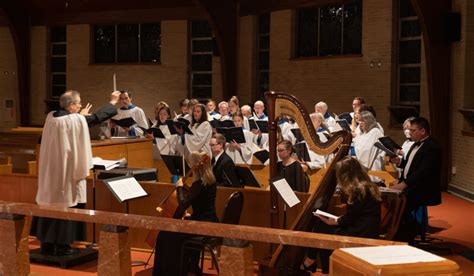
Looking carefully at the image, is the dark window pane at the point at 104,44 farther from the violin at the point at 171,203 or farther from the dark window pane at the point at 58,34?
the violin at the point at 171,203

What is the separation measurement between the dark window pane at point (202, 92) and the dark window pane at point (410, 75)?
6085mm

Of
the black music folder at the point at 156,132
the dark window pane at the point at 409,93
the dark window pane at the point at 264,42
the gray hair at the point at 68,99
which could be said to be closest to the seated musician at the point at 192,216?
the gray hair at the point at 68,99

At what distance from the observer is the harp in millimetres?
5961

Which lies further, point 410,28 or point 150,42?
point 150,42

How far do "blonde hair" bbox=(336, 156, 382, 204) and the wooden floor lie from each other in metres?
1.99

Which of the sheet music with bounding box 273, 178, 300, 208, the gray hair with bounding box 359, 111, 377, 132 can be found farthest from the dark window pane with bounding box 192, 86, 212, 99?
the sheet music with bounding box 273, 178, 300, 208

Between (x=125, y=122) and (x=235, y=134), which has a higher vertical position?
(x=125, y=122)

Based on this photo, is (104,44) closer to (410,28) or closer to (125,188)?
(410,28)

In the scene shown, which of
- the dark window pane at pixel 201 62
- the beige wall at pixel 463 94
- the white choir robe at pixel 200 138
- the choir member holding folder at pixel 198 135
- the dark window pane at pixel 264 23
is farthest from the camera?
the dark window pane at pixel 201 62

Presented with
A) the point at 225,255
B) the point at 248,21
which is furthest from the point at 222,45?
the point at 225,255

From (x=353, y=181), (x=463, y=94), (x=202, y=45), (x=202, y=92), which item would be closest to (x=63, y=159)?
(x=353, y=181)

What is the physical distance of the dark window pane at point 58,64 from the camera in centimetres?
2188

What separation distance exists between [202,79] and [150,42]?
2.11 meters

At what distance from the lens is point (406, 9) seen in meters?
14.6
